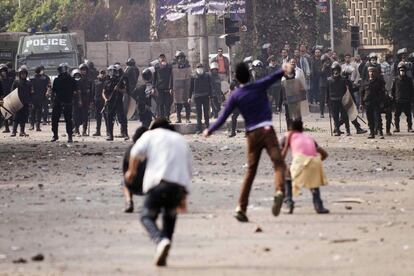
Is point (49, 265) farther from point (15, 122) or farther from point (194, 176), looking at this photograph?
point (15, 122)

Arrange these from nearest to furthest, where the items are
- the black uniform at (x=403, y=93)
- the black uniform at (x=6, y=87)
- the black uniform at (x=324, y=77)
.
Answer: the black uniform at (x=403, y=93) → the black uniform at (x=6, y=87) → the black uniform at (x=324, y=77)

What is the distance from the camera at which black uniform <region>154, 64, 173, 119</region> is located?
132 ft

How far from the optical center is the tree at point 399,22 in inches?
2352

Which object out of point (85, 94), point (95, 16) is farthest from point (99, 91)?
point (95, 16)

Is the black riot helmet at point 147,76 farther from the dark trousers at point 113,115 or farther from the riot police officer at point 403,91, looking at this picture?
the riot police officer at point 403,91

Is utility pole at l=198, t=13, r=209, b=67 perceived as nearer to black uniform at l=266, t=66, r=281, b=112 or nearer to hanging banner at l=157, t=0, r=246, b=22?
hanging banner at l=157, t=0, r=246, b=22

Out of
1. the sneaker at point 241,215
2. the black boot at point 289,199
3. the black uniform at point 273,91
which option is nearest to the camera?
the sneaker at point 241,215

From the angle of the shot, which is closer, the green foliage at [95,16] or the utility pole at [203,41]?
the utility pole at [203,41]

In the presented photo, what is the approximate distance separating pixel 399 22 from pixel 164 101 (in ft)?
71.3

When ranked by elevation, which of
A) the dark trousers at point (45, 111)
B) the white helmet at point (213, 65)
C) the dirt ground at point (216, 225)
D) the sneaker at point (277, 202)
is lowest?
the dark trousers at point (45, 111)

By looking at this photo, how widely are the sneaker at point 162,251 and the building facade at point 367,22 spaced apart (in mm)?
59837

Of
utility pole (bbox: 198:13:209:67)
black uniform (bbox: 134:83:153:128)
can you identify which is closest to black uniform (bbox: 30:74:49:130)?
black uniform (bbox: 134:83:153:128)

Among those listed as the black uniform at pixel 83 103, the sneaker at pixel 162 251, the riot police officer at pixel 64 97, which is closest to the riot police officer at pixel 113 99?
the riot police officer at pixel 64 97

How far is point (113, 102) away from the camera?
112ft
